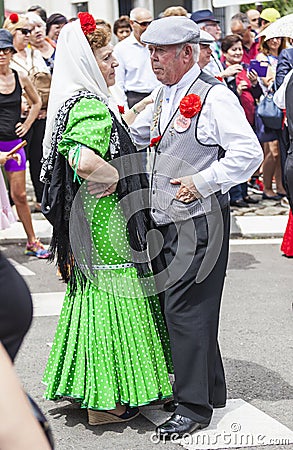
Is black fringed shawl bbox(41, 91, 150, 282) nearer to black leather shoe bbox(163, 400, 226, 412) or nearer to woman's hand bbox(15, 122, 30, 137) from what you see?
black leather shoe bbox(163, 400, 226, 412)

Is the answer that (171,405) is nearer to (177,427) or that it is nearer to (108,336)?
(177,427)

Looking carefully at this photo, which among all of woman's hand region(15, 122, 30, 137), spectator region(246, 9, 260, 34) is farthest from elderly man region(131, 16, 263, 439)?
spectator region(246, 9, 260, 34)

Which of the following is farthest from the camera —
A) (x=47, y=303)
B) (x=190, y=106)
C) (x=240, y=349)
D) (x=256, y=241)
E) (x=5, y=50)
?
(x=256, y=241)

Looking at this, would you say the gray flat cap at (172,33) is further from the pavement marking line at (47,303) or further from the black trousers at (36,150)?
the black trousers at (36,150)

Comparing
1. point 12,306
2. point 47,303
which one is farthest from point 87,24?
point 47,303

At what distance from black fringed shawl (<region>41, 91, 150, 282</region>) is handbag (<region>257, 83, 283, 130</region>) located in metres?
5.82

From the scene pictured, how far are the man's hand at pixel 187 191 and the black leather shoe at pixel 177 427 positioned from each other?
1.02m

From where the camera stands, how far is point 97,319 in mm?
4199

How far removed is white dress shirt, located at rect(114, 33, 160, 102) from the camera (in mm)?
9359

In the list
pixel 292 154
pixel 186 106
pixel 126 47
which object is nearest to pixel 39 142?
pixel 126 47

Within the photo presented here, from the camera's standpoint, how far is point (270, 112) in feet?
32.4

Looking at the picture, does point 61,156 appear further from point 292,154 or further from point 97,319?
point 292,154

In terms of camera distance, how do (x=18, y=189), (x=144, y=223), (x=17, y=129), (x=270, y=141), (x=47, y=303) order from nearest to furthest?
(x=144, y=223) < (x=47, y=303) < (x=18, y=189) < (x=17, y=129) < (x=270, y=141)

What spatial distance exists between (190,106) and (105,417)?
5.06 ft
